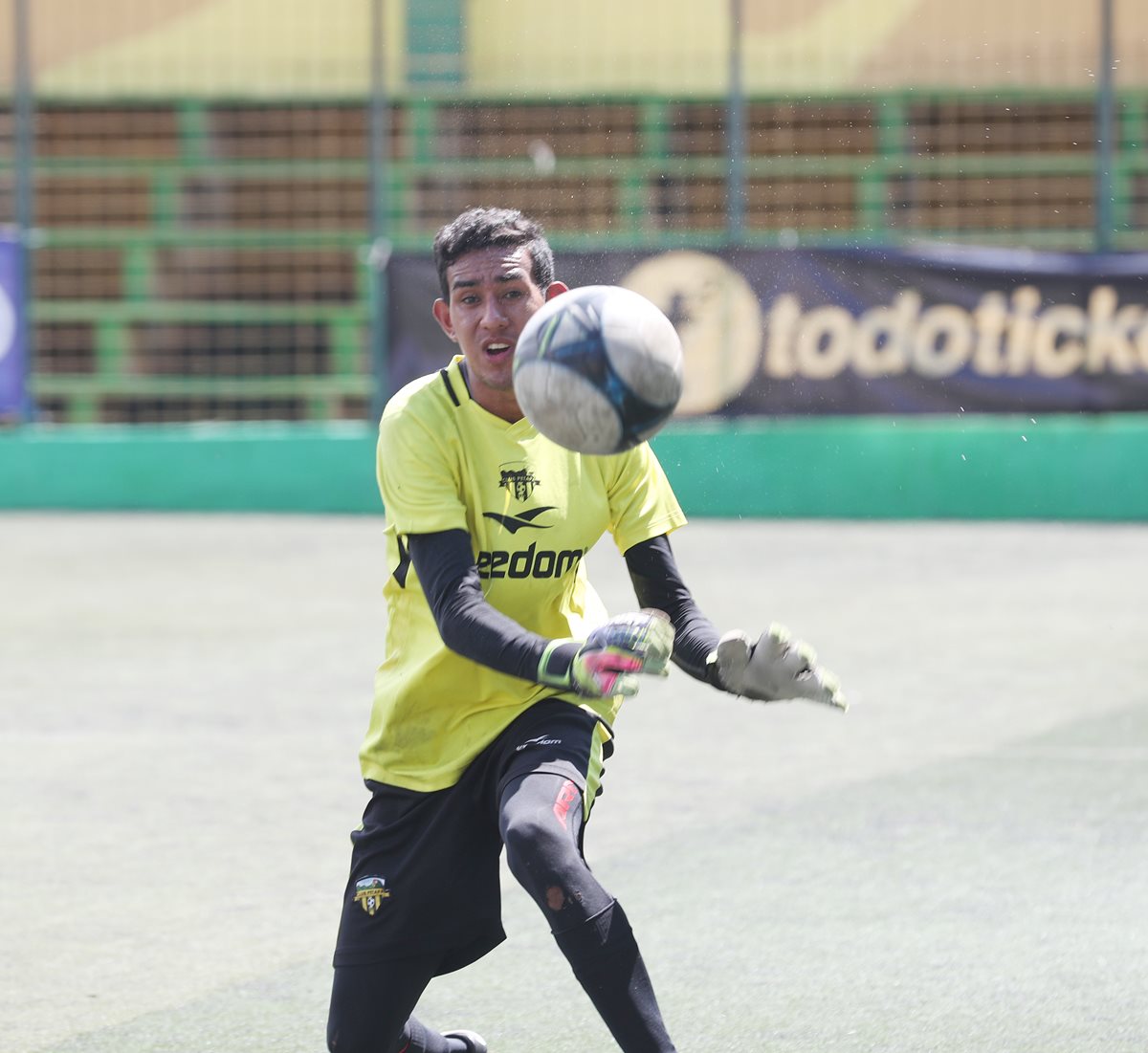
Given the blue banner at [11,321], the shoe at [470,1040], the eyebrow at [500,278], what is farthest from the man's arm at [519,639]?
the blue banner at [11,321]

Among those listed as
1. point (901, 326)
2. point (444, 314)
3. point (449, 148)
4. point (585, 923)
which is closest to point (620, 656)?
point (585, 923)

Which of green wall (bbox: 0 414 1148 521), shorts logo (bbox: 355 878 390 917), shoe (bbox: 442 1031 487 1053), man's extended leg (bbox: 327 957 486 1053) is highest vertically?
shorts logo (bbox: 355 878 390 917)

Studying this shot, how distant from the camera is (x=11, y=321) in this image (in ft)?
60.8

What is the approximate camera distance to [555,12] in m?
18.4

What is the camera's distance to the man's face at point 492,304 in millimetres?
4223

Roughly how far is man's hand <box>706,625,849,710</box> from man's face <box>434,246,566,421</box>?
2.15 feet

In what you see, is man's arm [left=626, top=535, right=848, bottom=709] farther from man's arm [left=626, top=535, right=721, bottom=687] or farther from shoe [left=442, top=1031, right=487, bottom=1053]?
shoe [left=442, top=1031, right=487, bottom=1053]

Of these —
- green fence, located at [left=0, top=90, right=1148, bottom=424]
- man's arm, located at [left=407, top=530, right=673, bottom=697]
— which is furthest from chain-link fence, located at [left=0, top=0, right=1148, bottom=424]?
man's arm, located at [left=407, top=530, right=673, bottom=697]

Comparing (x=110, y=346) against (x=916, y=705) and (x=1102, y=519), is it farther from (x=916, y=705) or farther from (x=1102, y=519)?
(x=916, y=705)

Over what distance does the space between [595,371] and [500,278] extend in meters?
0.38

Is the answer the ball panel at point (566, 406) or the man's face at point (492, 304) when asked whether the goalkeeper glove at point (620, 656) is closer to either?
the ball panel at point (566, 406)

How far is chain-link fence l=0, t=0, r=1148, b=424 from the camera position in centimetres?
1800

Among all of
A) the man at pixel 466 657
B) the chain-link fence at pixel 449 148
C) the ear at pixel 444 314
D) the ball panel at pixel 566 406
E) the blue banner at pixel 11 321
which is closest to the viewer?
the ball panel at pixel 566 406

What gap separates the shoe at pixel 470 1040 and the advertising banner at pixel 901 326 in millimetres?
12570
